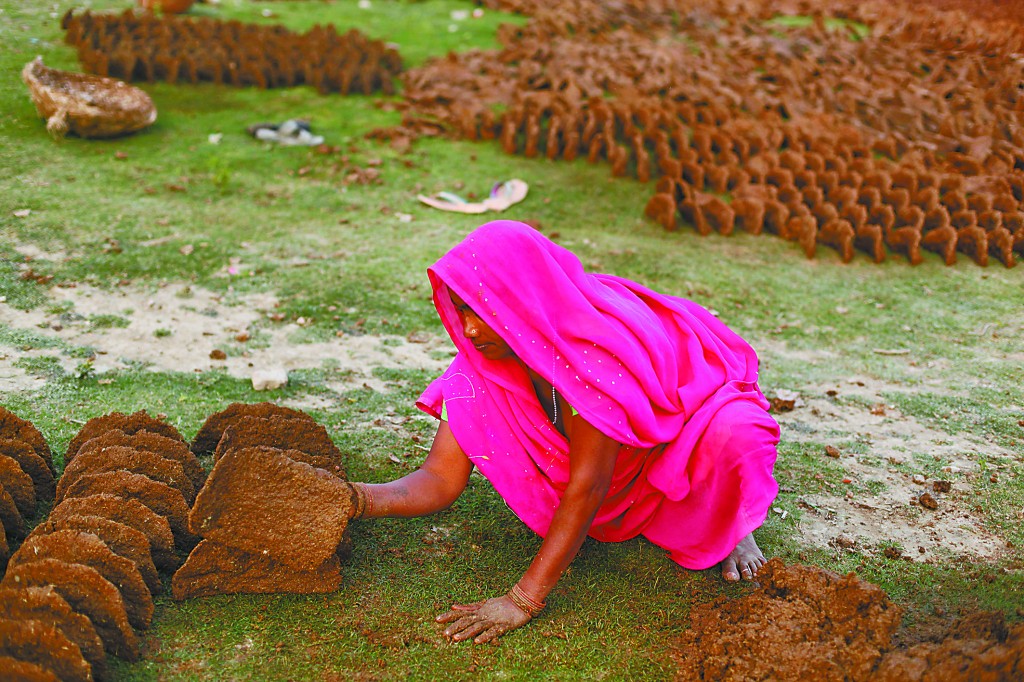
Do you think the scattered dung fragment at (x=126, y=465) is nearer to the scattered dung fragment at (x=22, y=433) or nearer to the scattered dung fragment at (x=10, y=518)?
the scattered dung fragment at (x=10, y=518)

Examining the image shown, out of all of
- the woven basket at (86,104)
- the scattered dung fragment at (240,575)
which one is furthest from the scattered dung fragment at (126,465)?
the woven basket at (86,104)

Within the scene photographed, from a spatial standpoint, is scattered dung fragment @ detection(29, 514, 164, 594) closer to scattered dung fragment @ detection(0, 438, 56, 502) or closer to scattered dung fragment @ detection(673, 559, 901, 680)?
scattered dung fragment @ detection(0, 438, 56, 502)

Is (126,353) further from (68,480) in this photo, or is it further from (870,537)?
(870,537)

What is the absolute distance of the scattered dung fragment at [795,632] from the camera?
210 cm

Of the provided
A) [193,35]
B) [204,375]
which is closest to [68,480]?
[204,375]

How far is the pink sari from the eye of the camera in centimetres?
222

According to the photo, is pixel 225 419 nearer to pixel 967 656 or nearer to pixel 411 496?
pixel 411 496

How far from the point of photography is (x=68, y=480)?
2.52 m

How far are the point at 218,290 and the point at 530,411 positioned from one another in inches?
103

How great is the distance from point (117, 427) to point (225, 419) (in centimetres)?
36

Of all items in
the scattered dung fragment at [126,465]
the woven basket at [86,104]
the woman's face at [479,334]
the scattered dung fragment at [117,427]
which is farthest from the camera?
the woven basket at [86,104]

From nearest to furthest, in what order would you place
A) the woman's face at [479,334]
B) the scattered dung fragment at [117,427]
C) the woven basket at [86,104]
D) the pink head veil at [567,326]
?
the pink head veil at [567,326] < the woman's face at [479,334] < the scattered dung fragment at [117,427] < the woven basket at [86,104]

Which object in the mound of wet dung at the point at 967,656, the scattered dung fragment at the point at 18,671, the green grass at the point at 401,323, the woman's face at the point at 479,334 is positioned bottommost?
the green grass at the point at 401,323

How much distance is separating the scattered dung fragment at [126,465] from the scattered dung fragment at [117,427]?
0.67 feet
